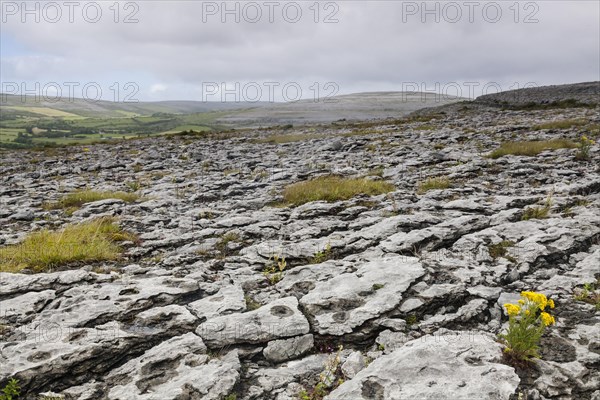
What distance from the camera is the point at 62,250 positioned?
833 cm

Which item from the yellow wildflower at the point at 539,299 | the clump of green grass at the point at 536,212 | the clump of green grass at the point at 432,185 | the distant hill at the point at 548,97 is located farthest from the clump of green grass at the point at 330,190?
the distant hill at the point at 548,97

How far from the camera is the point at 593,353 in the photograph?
16.4 ft

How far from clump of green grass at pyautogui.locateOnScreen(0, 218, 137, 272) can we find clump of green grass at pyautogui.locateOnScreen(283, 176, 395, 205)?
18.3ft

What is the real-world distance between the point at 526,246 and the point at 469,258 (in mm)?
1367

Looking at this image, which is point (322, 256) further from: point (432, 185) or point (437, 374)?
point (432, 185)

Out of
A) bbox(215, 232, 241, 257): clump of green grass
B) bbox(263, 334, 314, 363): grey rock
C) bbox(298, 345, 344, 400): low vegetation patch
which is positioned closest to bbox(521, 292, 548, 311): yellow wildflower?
bbox(298, 345, 344, 400): low vegetation patch

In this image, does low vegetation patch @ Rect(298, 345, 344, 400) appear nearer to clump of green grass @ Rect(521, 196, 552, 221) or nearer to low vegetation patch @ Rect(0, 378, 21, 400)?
low vegetation patch @ Rect(0, 378, 21, 400)

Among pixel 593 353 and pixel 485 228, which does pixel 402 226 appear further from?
pixel 593 353

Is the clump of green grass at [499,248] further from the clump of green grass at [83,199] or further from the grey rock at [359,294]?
the clump of green grass at [83,199]

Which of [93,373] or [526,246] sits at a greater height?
[526,246]

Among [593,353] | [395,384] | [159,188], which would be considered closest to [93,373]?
[395,384]

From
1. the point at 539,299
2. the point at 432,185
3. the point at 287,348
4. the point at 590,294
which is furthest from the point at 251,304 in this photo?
the point at 432,185

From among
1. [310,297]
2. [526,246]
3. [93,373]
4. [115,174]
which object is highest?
[115,174]

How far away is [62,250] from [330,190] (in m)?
8.26
